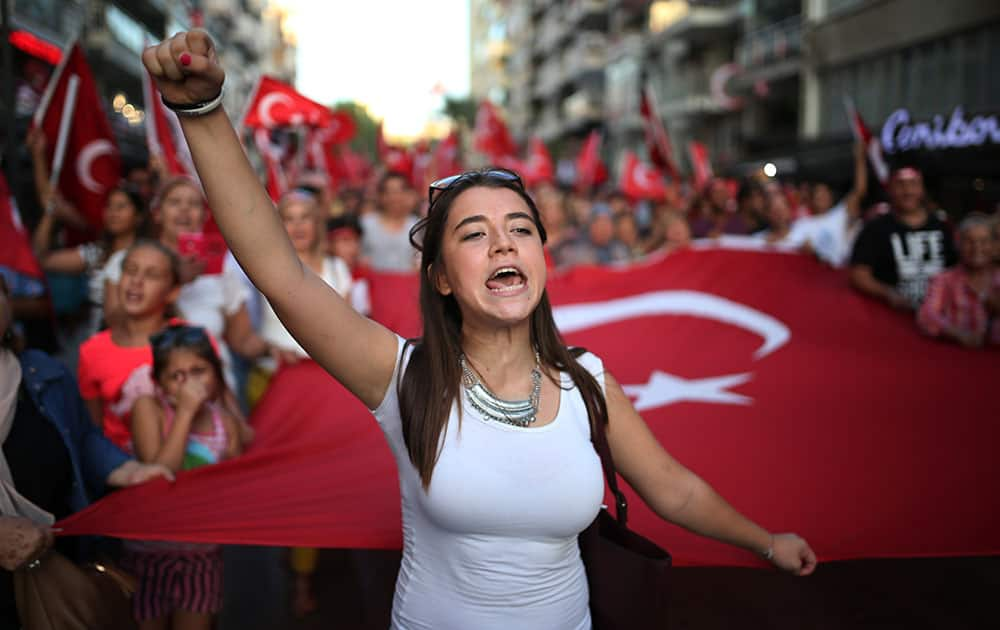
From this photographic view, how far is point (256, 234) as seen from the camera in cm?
169

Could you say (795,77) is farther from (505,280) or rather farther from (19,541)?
(19,541)

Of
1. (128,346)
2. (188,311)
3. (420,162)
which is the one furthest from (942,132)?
(420,162)

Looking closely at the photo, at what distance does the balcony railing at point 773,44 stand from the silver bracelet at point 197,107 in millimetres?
26003

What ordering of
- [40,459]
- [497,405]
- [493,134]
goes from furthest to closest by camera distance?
[493,134], [40,459], [497,405]

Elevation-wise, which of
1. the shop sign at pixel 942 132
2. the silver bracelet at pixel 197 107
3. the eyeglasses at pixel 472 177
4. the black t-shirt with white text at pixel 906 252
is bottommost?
the black t-shirt with white text at pixel 906 252

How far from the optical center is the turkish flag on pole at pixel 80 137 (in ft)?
19.7

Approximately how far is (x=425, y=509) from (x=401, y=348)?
0.34m

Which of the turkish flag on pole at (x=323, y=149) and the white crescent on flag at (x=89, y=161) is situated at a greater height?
the turkish flag on pole at (x=323, y=149)

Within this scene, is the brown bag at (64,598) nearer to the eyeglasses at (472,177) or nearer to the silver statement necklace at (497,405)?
the silver statement necklace at (497,405)

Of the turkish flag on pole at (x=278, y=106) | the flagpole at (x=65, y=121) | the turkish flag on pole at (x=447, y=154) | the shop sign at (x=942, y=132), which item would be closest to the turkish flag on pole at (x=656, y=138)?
the shop sign at (x=942, y=132)

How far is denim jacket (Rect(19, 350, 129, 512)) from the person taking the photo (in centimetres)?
250

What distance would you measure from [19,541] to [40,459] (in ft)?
1.05

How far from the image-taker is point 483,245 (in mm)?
1937

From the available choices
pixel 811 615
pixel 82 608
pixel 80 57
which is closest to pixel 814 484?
pixel 811 615
